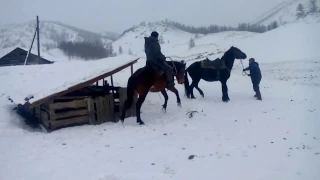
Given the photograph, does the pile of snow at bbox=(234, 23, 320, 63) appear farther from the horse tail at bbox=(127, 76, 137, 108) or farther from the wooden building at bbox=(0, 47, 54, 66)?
the wooden building at bbox=(0, 47, 54, 66)

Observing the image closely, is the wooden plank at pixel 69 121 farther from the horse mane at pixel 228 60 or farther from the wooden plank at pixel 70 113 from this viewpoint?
the horse mane at pixel 228 60

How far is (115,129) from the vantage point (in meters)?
8.43

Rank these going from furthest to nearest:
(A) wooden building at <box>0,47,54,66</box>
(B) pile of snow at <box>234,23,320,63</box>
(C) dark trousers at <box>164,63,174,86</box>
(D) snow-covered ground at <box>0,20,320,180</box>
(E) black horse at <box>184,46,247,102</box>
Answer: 1. (A) wooden building at <box>0,47,54,66</box>
2. (B) pile of snow at <box>234,23,320,63</box>
3. (E) black horse at <box>184,46,247,102</box>
4. (C) dark trousers at <box>164,63,174,86</box>
5. (D) snow-covered ground at <box>0,20,320,180</box>

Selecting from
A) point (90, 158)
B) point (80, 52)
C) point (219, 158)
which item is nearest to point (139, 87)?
point (90, 158)

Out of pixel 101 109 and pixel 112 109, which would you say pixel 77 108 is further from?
pixel 112 109

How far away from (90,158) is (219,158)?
2.91 meters

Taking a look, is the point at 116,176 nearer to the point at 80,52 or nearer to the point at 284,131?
the point at 284,131

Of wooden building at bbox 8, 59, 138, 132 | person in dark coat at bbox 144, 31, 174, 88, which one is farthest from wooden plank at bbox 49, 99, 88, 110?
person in dark coat at bbox 144, 31, 174, 88

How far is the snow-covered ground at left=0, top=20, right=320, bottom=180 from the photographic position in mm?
5129

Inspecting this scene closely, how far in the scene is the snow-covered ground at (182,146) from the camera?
16.8 ft

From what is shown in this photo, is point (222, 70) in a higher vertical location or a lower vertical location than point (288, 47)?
lower

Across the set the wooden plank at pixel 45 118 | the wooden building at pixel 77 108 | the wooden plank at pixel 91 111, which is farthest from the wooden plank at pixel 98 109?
the wooden plank at pixel 45 118

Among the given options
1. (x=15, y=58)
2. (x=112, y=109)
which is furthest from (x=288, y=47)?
(x=15, y=58)

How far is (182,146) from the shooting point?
654cm
